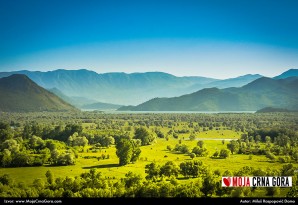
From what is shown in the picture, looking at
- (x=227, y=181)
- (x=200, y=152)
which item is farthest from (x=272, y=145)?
(x=227, y=181)

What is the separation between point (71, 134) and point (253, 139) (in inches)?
1770

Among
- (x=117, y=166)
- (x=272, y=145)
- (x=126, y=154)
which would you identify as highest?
(x=126, y=154)

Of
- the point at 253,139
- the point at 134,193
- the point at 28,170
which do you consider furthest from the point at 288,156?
the point at 28,170

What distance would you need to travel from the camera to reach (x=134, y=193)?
29.9m

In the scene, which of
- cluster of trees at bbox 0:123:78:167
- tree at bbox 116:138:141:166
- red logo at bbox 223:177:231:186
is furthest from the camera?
tree at bbox 116:138:141:166

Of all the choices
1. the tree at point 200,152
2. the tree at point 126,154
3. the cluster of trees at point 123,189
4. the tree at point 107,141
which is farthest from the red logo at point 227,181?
the tree at point 107,141

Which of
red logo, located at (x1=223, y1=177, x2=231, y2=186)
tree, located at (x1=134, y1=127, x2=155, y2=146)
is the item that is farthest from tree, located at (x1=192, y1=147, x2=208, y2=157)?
red logo, located at (x1=223, y1=177, x2=231, y2=186)

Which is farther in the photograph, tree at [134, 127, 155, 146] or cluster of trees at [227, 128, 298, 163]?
tree at [134, 127, 155, 146]

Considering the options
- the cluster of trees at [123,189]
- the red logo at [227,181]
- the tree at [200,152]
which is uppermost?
the red logo at [227,181]

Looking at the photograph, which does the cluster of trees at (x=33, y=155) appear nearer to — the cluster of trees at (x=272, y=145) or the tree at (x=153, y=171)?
the tree at (x=153, y=171)

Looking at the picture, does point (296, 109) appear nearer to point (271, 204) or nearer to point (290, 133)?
point (290, 133)

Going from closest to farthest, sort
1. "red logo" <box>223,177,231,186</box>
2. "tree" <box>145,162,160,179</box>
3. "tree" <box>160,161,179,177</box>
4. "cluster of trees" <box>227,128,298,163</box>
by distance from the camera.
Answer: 1. "red logo" <box>223,177,231,186</box>
2. "tree" <box>145,162,160,179</box>
3. "tree" <box>160,161,179,177</box>
4. "cluster of trees" <box>227,128,298,163</box>

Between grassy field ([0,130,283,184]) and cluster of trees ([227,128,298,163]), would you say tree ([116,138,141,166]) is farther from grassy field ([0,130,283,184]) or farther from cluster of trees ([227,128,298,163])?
cluster of trees ([227,128,298,163])

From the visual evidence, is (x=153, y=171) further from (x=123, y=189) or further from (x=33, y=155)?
(x=33, y=155)
